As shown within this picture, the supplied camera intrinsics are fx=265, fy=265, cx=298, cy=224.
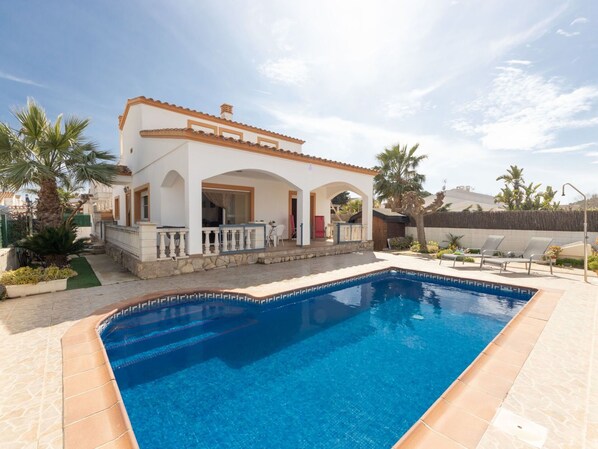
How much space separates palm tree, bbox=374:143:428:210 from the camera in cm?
2562

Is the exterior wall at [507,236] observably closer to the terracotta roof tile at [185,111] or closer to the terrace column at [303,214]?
the terrace column at [303,214]

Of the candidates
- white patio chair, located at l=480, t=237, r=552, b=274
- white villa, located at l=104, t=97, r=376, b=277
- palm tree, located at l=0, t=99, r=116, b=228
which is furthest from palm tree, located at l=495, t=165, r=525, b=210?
palm tree, located at l=0, t=99, r=116, b=228

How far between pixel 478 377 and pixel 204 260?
9.14 meters

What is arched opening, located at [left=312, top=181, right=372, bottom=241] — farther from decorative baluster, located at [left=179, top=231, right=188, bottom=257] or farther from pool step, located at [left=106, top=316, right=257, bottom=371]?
pool step, located at [left=106, top=316, right=257, bottom=371]

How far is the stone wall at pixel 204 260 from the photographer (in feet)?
30.3

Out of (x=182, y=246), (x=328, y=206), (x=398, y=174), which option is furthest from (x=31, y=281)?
(x=398, y=174)

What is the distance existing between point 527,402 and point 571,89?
14.8 metres

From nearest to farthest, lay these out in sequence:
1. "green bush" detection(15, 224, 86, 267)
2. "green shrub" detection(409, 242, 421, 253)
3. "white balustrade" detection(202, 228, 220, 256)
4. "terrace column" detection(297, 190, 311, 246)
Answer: "green bush" detection(15, 224, 86, 267) → "white balustrade" detection(202, 228, 220, 256) → "terrace column" detection(297, 190, 311, 246) → "green shrub" detection(409, 242, 421, 253)

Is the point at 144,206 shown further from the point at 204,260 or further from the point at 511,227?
the point at 511,227

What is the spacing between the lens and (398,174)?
26.2 metres

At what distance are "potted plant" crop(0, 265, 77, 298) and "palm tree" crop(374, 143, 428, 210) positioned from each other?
23.9 meters

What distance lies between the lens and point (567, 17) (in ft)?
30.1

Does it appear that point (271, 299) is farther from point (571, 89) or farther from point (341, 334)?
point (571, 89)

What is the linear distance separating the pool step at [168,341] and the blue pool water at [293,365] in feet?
0.08
